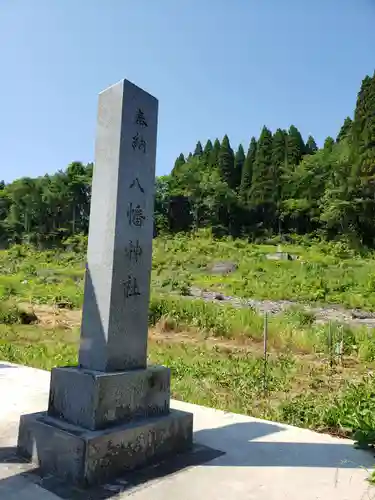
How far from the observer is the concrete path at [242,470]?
234 cm

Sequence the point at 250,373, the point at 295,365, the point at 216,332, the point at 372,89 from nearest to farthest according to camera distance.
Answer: the point at 250,373
the point at 295,365
the point at 216,332
the point at 372,89

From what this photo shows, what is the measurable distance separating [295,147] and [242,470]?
45.1 metres

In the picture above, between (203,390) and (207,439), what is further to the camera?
(203,390)

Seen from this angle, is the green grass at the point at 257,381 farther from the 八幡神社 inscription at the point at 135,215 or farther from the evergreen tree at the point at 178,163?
the evergreen tree at the point at 178,163

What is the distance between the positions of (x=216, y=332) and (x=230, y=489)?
7.60 meters

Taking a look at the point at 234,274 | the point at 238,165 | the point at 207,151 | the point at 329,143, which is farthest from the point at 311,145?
the point at 234,274

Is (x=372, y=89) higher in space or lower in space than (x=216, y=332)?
higher

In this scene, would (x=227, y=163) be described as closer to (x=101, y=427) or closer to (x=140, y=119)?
(x=140, y=119)

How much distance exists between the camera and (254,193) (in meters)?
42.5

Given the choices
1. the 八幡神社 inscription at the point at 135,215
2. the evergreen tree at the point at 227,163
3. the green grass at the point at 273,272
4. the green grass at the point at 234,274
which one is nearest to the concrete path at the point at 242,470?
the 八幡神社 inscription at the point at 135,215

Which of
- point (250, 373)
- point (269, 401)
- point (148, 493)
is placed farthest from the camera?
point (250, 373)

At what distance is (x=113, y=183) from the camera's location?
290 cm

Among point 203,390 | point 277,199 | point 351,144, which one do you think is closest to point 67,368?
point 203,390

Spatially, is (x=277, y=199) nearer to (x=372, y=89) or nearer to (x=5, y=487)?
(x=372, y=89)
